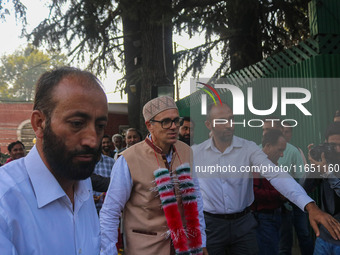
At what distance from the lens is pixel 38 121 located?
1.53 metres

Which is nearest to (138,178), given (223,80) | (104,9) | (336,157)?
(336,157)

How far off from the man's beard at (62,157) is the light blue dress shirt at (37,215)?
0.13 feet

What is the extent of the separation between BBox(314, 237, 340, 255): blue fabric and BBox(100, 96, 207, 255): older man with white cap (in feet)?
A: 3.39

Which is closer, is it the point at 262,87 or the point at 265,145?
the point at 265,145

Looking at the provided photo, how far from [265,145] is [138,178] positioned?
2.22 metres

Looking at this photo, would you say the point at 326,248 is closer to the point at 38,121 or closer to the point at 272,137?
the point at 272,137

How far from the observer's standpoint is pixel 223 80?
9.14m

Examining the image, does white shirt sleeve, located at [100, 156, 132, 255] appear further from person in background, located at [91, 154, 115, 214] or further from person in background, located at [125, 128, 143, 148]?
person in background, located at [125, 128, 143, 148]

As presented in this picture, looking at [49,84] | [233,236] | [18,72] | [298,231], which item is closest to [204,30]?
[298,231]

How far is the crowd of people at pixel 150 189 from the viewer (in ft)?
4.70

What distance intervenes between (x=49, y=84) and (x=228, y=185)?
2897mm

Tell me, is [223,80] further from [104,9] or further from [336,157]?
[336,157]

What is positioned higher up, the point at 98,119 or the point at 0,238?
the point at 98,119

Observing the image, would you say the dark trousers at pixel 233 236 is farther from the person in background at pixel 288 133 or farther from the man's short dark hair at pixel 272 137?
the person in background at pixel 288 133
